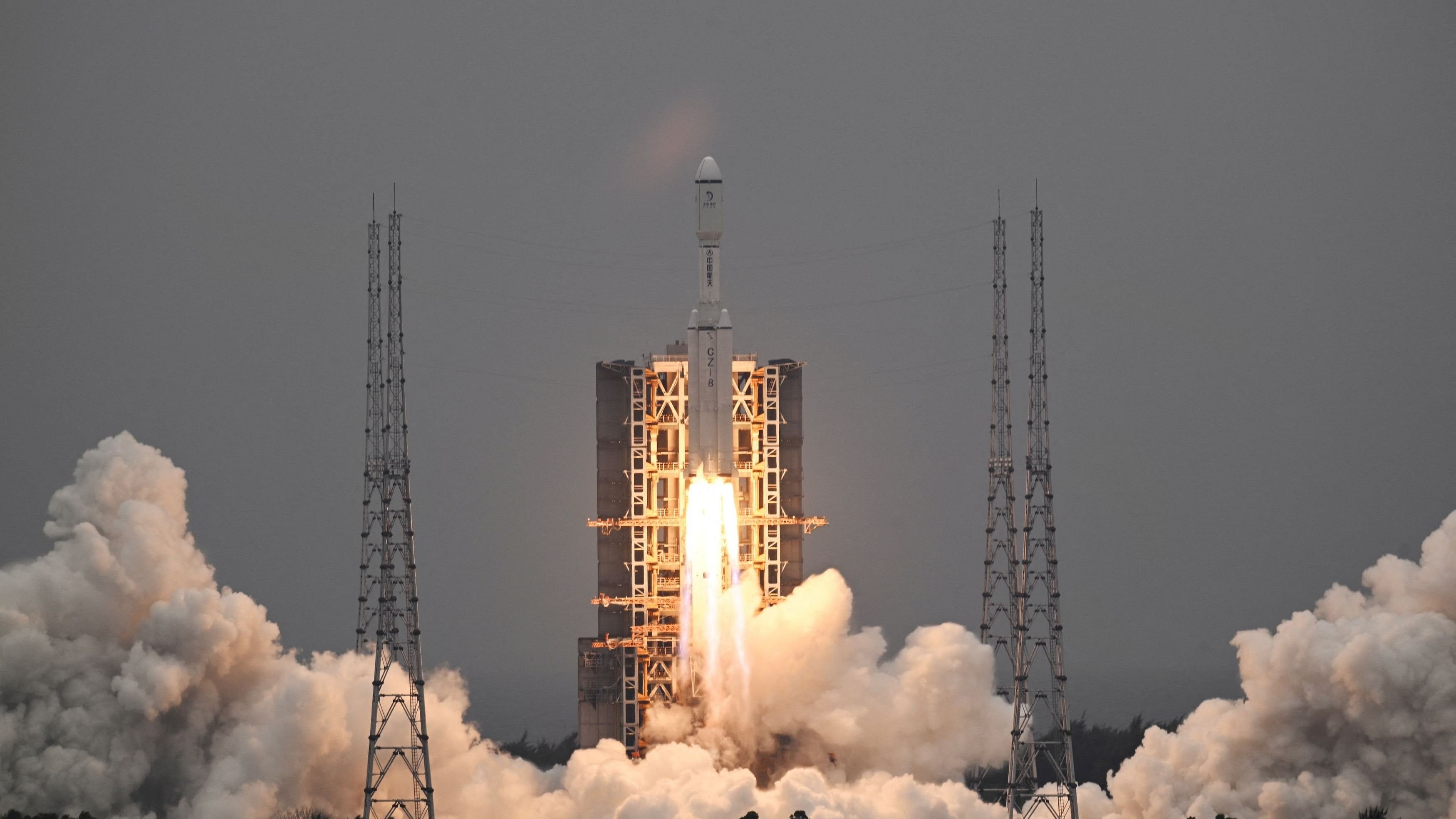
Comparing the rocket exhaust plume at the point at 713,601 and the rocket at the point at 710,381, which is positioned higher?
the rocket at the point at 710,381

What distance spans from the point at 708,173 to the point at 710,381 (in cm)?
580

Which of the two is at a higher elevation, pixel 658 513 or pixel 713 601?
pixel 658 513

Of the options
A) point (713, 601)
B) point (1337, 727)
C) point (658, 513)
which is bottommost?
point (1337, 727)

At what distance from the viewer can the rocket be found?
65125 mm

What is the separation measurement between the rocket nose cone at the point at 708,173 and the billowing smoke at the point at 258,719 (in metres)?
11.4

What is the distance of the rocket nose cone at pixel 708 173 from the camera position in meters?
66.1

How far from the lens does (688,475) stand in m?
65.6

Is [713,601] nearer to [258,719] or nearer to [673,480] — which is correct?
[673,480]

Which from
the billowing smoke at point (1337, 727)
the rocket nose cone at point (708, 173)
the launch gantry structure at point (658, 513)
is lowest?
A: the billowing smoke at point (1337, 727)

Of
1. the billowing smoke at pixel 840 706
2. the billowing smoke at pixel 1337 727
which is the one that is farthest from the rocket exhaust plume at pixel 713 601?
the billowing smoke at pixel 1337 727

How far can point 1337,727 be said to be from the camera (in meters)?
57.5

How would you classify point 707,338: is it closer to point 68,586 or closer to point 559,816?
point 559,816

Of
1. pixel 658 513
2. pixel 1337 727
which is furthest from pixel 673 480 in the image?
pixel 1337 727

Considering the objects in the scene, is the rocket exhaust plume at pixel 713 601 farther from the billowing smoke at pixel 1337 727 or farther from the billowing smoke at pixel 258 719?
the billowing smoke at pixel 1337 727
